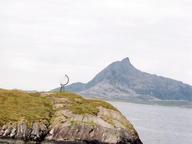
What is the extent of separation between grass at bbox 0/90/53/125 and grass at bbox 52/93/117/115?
4.43 m

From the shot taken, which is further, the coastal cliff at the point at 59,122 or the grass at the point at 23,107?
the grass at the point at 23,107

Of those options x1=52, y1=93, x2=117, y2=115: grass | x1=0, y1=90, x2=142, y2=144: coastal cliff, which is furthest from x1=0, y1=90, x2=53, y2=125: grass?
x1=52, y1=93, x2=117, y2=115: grass

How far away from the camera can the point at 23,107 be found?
371 ft

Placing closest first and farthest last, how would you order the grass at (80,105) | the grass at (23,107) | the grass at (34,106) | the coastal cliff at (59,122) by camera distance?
the coastal cliff at (59,122), the grass at (23,107), the grass at (34,106), the grass at (80,105)

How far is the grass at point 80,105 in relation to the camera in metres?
112

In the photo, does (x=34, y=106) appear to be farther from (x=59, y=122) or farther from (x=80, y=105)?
(x=80, y=105)

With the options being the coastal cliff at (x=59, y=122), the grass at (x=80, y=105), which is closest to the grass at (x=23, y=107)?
the coastal cliff at (x=59, y=122)

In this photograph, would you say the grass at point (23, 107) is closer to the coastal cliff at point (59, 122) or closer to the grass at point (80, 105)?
the coastal cliff at point (59, 122)

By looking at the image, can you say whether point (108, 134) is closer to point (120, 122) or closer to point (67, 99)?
point (120, 122)

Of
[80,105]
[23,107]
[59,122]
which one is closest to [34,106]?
[23,107]

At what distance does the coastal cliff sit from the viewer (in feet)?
336

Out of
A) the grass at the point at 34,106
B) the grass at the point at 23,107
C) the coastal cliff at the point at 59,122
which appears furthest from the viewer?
the grass at the point at 34,106

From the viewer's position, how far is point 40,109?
11206 centimetres

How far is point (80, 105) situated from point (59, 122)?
11298 millimetres
